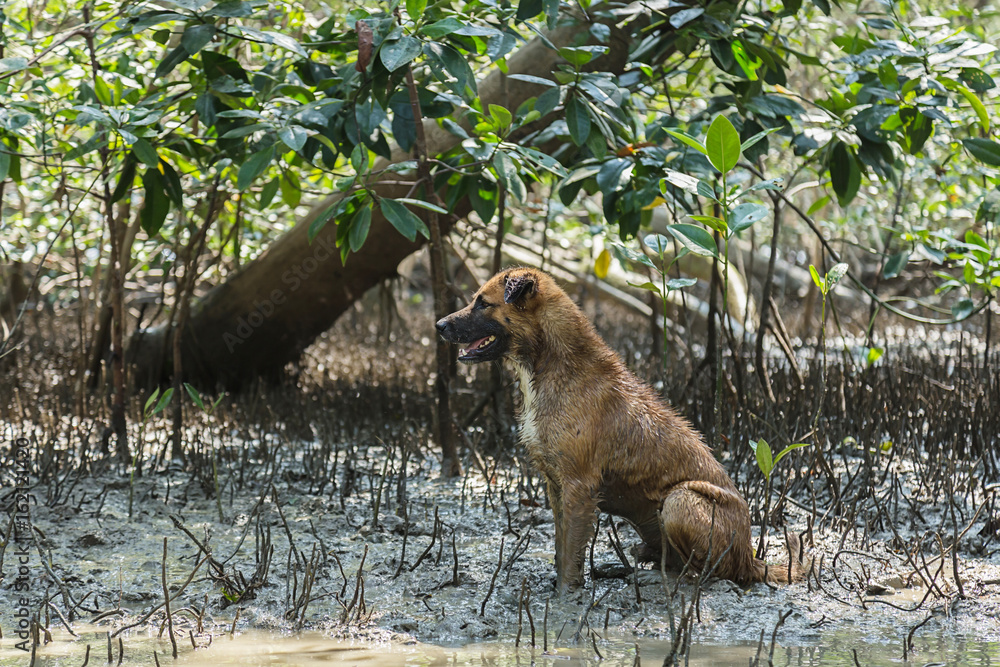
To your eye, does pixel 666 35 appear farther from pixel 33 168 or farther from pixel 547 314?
pixel 33 168

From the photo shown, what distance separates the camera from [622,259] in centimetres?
549

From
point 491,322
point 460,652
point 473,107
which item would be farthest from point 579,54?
point 460,652

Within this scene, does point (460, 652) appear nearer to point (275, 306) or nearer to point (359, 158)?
point (359, 158)

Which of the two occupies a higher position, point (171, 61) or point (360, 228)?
point (171, 61)

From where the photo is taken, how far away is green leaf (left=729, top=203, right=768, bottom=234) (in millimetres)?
2943

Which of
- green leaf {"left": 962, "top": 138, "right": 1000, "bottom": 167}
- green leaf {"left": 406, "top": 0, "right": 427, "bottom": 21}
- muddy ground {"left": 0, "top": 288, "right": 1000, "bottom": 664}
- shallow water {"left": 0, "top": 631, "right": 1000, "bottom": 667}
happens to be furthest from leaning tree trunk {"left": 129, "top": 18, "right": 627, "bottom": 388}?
shallow water {"left": 0, "top": 631, "right": 1000, "bottom": 667}

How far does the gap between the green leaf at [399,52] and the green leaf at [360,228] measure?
0.55m

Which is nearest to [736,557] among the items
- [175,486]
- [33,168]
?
[175,486]

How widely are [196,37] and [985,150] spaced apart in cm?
313

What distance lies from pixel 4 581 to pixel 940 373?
5.47 m

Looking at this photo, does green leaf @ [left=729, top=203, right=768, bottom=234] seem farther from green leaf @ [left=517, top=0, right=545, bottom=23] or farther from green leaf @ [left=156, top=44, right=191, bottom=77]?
green leaf @ [left=156, top=44, right=191, bottom=77]

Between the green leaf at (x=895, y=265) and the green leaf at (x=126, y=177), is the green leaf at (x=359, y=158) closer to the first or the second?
the green leaf at (x=126, y=177)

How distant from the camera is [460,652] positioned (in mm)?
2637

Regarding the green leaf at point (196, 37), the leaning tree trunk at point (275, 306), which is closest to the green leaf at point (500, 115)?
the green leaf at point (196, 37)
